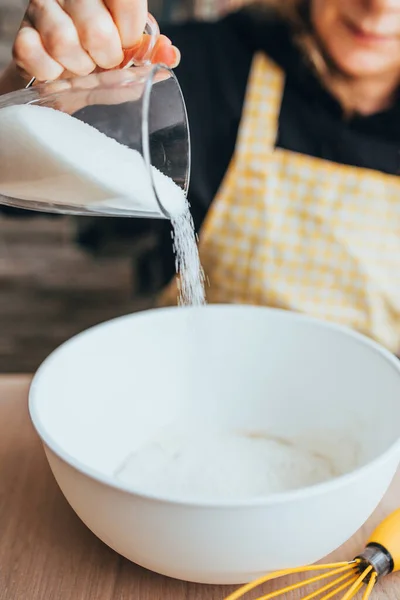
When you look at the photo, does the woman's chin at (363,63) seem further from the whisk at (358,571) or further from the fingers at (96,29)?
the whisk at (358,571)

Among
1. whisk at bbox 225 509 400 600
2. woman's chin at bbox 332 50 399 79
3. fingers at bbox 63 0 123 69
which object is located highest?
fingers at bbox 63 0 123 69

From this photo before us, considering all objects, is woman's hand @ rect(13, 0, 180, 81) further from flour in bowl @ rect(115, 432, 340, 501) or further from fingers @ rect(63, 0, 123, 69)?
flour in bowl @ rect(115, 432, 340, 501)

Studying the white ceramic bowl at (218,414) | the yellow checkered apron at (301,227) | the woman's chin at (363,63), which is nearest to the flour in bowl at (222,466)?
the white ceramic bowl at (218,414)

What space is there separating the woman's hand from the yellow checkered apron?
0.46 meters

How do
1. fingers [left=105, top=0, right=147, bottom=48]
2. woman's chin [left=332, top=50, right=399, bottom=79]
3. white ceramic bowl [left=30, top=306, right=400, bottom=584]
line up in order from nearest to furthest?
white ceramic bowl [left=30, top=306, right=400, bottom=584], fingers [left=105, top=0, right=147, bottom=48], woman's chin [left=332, top=50, right=399, bottom=79]

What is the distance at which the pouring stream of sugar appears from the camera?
1.51ft

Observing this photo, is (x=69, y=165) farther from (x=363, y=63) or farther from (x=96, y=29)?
(x=363, y=63)

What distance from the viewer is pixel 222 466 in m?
0.62

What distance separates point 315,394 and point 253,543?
311mm

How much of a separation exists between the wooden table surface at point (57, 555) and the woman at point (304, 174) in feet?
1.52

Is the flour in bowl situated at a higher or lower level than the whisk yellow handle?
lower

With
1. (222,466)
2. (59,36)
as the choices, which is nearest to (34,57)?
(59,36)

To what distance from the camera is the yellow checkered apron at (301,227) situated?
3.26 ft

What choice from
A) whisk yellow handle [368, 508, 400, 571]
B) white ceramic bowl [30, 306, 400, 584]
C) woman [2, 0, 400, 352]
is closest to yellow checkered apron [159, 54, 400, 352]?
woman [2, 0, 400, 352]
